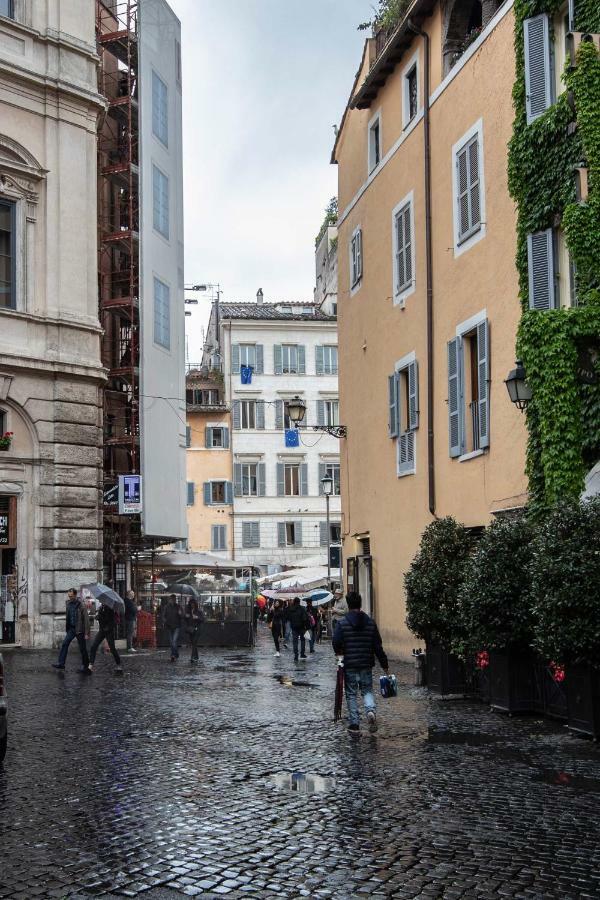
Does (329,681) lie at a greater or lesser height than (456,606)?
lesser

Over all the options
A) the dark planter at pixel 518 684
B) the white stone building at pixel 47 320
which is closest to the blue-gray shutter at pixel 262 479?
the white stone building at pixel 47 320

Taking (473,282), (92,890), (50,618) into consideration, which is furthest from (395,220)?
(92,890)

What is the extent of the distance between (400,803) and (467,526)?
12.0 metres

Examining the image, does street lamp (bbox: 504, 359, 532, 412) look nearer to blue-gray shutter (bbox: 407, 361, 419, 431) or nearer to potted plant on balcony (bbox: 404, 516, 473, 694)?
potted plant on balcony (bbox: 404, 516, 473, 694)

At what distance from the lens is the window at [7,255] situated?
27.1 metres

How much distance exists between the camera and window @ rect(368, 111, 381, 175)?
88.4 feet

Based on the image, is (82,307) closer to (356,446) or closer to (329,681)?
(356,446)

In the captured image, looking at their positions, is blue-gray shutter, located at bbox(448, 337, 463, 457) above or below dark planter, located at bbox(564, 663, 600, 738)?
above

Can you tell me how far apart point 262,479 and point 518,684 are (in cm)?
5090

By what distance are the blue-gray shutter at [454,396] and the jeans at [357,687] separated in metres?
7.90

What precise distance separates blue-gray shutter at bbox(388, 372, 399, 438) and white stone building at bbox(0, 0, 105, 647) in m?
7.18

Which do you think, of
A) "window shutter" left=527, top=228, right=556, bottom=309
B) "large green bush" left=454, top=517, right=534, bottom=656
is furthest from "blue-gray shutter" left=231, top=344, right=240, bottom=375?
"large green bush" left=454, top=517, right=534, bottom=656

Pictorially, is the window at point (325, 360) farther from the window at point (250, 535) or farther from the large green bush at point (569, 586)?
the large green bush at point (569, 586)

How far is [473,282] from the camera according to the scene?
20.3 m
